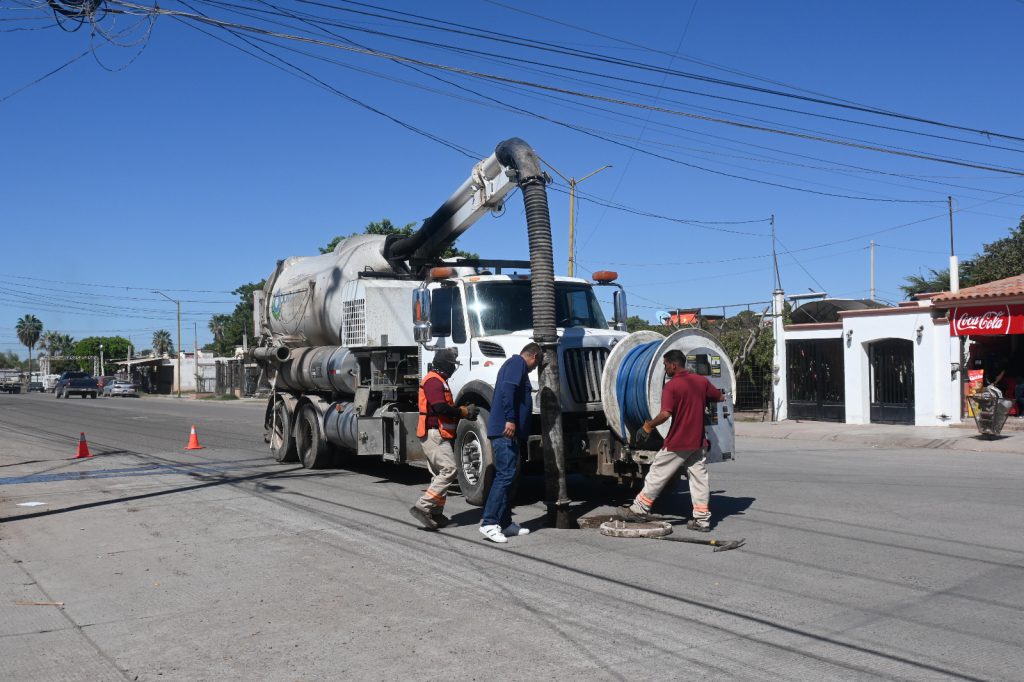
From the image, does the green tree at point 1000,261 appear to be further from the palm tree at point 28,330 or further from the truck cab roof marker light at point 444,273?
the palm tree at point 28,330

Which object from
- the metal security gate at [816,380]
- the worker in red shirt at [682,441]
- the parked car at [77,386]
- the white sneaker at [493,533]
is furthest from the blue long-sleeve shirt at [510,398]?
the parked car at [77,386]

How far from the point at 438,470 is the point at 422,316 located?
2.52 metres

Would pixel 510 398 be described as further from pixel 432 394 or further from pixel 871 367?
pixel 871 367

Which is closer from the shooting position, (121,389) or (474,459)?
(474,459)

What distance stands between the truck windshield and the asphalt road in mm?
2159

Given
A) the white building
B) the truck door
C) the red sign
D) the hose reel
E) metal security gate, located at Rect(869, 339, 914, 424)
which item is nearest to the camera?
the hose reel

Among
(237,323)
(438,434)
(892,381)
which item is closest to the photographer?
(438,434)

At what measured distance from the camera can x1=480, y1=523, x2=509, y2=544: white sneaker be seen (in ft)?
27.0

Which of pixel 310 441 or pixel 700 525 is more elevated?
pixel 310 441

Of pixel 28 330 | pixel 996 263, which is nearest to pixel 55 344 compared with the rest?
pixel 28 330

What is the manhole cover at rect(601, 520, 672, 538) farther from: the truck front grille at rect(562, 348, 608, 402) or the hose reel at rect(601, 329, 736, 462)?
the truck front grille at rect(562, 348, 608, 402)

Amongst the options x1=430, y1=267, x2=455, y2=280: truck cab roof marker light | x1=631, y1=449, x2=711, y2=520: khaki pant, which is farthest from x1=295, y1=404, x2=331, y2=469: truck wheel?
x1=631, y1=449, x2=711, y2=520: khaki pant

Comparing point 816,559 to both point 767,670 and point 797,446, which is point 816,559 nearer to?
point 767,670

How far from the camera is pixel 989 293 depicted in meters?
20.8
